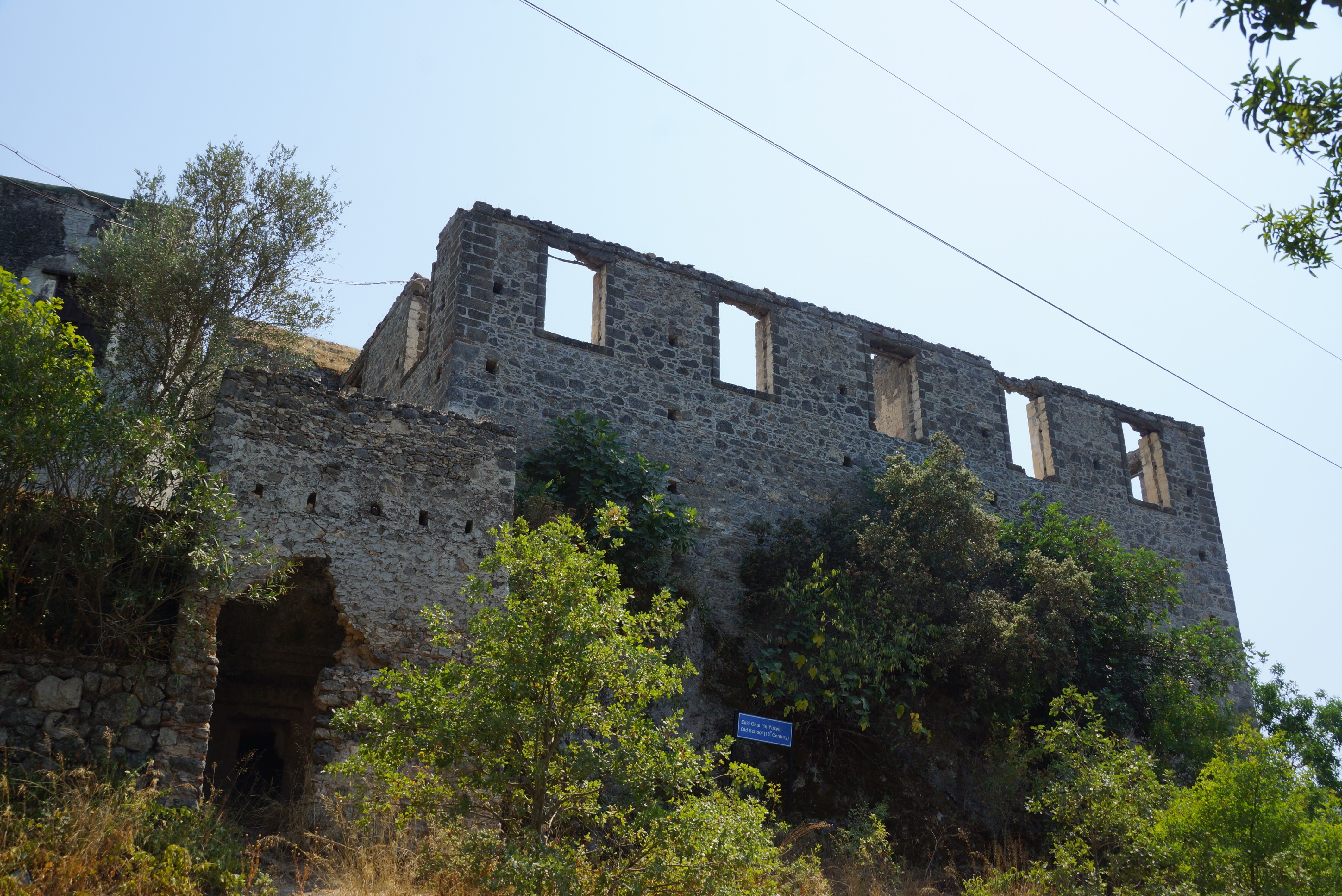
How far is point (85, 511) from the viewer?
7.78 meters

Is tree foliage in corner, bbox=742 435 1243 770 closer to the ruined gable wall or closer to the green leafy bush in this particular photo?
the ruined gable wall

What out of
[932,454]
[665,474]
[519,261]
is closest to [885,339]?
[932,454]

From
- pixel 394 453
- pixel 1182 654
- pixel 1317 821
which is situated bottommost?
pixel 1317 821

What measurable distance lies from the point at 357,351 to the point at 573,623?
19.1m

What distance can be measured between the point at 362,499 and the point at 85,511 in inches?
84.0

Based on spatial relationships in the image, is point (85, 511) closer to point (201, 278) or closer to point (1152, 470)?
point (201, 278)

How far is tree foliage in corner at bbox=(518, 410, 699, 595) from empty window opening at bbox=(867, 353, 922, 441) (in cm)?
495

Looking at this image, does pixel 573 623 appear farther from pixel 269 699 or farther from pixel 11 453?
pixel 269 699

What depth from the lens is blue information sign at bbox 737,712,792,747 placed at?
11617mm

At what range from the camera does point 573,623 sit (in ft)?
21.8

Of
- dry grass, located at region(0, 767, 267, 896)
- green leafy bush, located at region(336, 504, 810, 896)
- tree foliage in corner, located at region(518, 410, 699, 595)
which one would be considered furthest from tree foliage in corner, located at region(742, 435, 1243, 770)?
dry grass, located at region(0, 767, 267, 896)

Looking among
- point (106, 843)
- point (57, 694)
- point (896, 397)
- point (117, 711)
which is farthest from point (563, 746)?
point (896, 397)

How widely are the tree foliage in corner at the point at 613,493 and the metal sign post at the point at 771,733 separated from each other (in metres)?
1.82

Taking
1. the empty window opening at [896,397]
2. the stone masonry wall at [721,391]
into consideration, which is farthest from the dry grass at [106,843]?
the empty window opening at [896,397]
